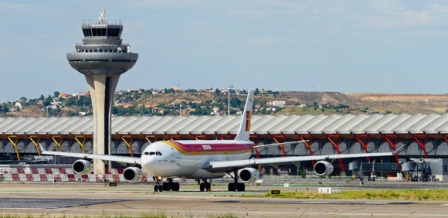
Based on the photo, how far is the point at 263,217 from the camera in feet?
155

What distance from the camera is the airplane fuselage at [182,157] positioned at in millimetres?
76812

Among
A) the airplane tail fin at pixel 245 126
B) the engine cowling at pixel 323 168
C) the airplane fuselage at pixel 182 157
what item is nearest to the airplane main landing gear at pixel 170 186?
the airplane fuselage at pixel 182 157

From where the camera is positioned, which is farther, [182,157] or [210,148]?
[210,148]

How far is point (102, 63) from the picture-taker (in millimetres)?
152125

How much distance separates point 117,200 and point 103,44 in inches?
3643

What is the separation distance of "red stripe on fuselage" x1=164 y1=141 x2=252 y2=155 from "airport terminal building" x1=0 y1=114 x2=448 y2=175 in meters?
22.3

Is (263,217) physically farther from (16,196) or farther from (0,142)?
(0,142)

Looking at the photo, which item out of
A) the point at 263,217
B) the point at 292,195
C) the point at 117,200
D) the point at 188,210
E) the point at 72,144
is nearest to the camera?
the point at 263,217

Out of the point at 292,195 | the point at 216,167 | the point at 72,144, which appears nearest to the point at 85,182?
the point at 216,167

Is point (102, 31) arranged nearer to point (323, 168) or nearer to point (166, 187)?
point (166, 187)

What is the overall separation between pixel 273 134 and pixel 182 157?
77891 millimetres

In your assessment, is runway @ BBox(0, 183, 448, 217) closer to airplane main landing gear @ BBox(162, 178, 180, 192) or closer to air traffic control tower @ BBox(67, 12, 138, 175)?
airplane main landing gear @ BBox(162, 178, 180, 192)

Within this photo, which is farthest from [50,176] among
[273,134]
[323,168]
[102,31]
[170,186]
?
[273,134]

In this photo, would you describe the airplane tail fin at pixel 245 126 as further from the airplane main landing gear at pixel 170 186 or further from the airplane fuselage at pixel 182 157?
the airplane main landing gear at pixel 170 186
